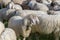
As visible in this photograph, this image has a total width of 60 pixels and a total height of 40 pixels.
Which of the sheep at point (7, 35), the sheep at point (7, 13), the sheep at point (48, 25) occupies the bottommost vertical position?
the sheep at point (7, 13)

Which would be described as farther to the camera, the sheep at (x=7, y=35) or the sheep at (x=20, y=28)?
the sheep at (x=20, y=28)

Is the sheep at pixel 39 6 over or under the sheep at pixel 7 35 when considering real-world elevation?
under

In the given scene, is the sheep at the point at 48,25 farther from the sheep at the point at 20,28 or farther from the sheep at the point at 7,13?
Result: the sheep at the point at 7,13

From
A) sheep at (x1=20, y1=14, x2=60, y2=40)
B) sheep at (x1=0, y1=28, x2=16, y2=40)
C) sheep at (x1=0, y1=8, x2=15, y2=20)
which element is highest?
sheep at (x1=0, y1=28, x2=16, y2=40)

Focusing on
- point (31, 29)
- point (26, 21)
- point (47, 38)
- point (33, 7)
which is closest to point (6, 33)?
point (26, 21)

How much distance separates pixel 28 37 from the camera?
7.79 meters

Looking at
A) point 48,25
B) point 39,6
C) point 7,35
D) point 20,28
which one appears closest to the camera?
point 7,35

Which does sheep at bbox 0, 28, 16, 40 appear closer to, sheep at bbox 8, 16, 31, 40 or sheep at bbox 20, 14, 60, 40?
sheep at bbox 8, 16, 31, 40

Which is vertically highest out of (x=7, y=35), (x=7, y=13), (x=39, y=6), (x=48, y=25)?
(x=7, y=35)

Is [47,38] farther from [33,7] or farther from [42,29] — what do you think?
[33,7]

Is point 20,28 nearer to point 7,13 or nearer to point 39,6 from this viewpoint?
point 7,13

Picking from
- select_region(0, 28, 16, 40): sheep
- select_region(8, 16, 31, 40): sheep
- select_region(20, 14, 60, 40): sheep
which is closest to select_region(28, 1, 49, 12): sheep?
select_region(20, 14, 60, 40): sheep

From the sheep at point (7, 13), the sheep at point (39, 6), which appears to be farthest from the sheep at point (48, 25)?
the sheep at point (39, 6)

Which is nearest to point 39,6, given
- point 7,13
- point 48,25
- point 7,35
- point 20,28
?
point 7,13
